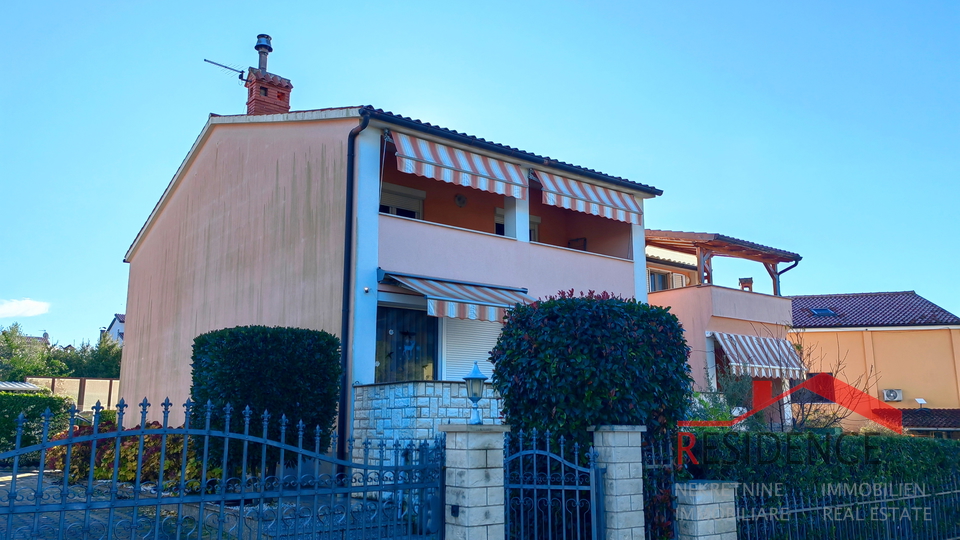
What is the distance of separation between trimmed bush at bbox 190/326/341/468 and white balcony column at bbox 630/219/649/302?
10220 mm

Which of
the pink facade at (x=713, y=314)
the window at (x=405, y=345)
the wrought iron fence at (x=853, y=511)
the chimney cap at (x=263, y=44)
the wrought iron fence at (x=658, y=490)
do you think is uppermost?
the chimney cap at (x=263, y=44)

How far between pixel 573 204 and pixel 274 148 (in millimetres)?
7917

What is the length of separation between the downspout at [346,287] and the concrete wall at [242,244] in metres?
0.24

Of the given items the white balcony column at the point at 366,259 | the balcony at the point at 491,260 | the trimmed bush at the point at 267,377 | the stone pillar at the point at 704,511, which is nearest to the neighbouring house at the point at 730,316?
the balcony at the point at 491,260

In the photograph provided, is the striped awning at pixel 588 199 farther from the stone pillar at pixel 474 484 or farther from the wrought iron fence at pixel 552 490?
the stone pillar at pixel 474 484

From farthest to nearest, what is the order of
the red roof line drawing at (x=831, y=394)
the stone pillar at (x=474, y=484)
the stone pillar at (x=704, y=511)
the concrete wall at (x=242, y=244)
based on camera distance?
the red roof line drawing at (x=831, y=394) → the concrete wall at (x=242, y=244) → the stone pillar at (x=704, y=511) → the stone pillar at (x=474, y=484)

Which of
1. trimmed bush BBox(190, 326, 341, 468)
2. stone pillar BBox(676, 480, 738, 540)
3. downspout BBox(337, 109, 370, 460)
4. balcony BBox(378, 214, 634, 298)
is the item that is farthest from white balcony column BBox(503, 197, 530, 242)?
stone pillar BBox(676, 480, 738, 540)

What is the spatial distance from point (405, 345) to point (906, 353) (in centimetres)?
3183

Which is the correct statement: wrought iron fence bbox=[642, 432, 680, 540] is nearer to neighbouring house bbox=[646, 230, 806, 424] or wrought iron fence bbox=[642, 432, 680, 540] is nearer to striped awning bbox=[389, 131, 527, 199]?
striped awning bbox=[389, 131, 527, 199]

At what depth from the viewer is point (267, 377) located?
1244 centimetres

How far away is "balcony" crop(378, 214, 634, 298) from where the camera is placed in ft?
52.5

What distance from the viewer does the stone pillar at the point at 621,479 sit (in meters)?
7.87

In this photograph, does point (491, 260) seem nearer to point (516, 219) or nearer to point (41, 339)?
point (516, 219)

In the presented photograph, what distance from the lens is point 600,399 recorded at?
840 centimetres
